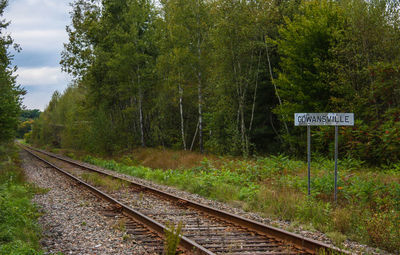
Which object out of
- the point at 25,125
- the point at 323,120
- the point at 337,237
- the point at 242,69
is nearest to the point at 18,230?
the point at 337,237

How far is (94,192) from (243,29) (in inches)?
570

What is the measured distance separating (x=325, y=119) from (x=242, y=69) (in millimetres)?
15782

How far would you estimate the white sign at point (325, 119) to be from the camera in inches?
314

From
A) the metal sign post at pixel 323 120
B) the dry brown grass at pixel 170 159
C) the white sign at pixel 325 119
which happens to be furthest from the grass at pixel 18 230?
the dry brown grass at pixel 170 159

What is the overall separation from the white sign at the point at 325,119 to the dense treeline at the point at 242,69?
6.69 m

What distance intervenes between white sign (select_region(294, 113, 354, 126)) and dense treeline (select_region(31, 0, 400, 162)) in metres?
6.69

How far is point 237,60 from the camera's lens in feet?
73.9

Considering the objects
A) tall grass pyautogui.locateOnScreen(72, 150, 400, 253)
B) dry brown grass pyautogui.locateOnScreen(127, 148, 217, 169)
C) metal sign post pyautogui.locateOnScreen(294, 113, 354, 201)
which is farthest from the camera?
dry brown grass pyautogui.locateOnScreen(127, 148, 217, 169)

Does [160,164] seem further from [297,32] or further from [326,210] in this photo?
[326,210]

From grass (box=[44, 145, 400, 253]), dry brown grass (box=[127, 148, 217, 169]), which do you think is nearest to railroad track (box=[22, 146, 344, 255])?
grass (box=[44, 145, 400, 253])

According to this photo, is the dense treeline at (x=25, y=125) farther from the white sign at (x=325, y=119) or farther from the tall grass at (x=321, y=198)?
the white sign at (x=325, y=119)

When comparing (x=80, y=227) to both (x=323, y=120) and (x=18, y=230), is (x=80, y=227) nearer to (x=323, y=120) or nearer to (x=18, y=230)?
(x=18, y=230)

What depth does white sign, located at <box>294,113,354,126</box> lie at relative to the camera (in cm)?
798

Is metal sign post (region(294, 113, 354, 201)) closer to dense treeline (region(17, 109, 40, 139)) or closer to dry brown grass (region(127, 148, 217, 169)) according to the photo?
dry brown grass (region(127, 148, 217, 169))
